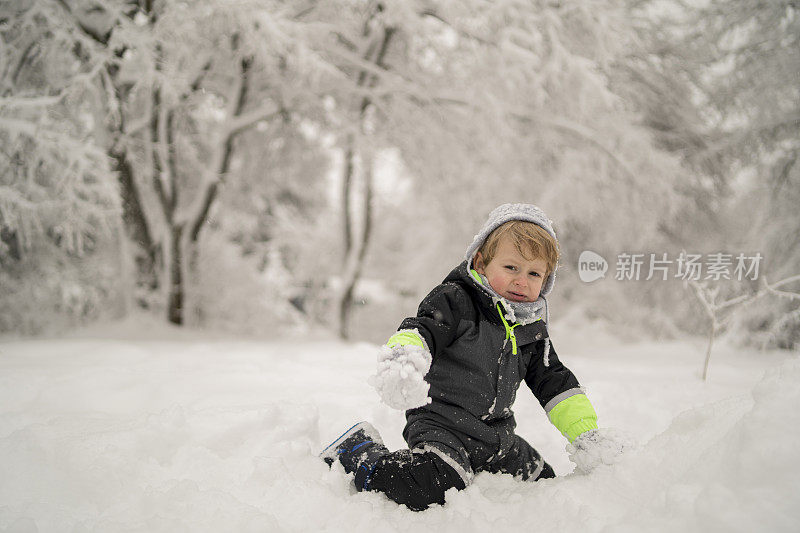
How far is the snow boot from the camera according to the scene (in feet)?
5.63

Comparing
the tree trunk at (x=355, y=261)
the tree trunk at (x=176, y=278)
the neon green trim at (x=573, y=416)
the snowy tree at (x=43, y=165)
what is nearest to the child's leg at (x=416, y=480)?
the neon green trim at (x=573, y=416)

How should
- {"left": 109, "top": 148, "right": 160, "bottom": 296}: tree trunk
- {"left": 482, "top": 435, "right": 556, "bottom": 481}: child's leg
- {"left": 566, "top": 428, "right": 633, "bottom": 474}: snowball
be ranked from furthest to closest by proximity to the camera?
{"left": 109, "top": 148, "right": 160, "bottom": 296}: tree trunk, {"left": 482, "top": 435, "right": 556, "bottom": 481}: child's leg, {"left": 566, "top": 428, "right": 633, "bottom": 474}: snowball

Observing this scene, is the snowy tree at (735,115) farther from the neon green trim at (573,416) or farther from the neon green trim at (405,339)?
the neon green trim at (405,339)

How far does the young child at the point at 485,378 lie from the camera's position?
68.2 inches

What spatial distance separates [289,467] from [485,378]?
2.56ft

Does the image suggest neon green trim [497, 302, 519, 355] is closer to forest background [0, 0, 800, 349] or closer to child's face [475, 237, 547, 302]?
child's face [475, 237, 547, 302]

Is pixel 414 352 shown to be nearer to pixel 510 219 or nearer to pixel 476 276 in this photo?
pixel 476 276

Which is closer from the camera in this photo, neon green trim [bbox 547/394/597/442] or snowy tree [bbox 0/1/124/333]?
neon green trim [bbox 547/394/597/442]

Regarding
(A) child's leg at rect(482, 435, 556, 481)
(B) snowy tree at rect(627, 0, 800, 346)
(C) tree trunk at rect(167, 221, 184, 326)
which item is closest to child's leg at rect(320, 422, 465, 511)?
(A) child's leg at rect(482, 435, 556, 481)

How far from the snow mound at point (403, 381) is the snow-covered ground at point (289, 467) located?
368 millimetres

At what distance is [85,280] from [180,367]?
4.59 meters

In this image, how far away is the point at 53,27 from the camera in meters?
4.78

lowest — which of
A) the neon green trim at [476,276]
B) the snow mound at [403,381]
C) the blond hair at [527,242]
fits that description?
the snow mound at [403,381]

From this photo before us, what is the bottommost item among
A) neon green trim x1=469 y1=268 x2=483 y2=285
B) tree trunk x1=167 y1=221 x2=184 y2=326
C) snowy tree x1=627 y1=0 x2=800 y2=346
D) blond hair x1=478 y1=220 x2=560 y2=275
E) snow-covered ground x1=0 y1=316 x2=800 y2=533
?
tree trunk x1=167 y1=221 x2=184 y2=326
